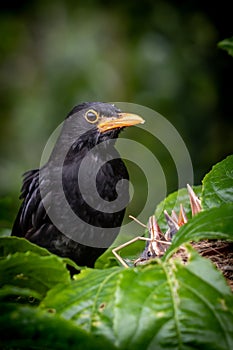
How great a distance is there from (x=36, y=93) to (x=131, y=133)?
1.14 metres

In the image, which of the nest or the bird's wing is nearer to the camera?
the nest

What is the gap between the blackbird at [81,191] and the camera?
336 centimetres

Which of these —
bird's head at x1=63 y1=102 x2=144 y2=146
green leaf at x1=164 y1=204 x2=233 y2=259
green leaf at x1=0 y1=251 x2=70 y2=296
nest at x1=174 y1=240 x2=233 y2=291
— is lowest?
bird's head at x1=63 y1=102 x2=144 y2=146

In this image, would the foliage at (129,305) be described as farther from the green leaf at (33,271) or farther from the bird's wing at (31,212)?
the bird's wing at (31,212)

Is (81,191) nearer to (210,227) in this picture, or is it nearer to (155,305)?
(210,227)

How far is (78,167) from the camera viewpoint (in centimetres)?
358

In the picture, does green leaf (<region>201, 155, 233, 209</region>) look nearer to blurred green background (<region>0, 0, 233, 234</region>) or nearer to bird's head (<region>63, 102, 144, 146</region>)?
bird's head (<region>63, 102, 144, 146</region>)

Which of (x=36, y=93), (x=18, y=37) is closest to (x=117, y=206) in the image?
(x=36, y=93)

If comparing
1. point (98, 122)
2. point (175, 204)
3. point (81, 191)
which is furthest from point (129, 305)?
point (98, 122)

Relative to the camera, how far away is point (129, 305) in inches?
45.5

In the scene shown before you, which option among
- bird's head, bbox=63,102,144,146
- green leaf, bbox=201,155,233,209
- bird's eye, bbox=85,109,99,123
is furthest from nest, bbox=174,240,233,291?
bird's eye, bbox=85,109,99,123

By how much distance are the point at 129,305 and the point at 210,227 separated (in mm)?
257

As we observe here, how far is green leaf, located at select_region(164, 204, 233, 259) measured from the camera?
4.13 ft

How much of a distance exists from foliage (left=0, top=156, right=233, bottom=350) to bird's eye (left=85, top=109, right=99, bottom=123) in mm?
2424
